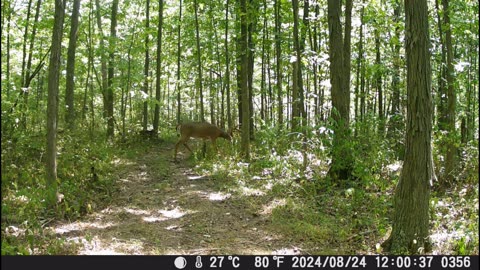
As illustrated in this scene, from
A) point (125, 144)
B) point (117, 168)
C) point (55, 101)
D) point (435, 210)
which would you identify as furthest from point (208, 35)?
point (435, 210)

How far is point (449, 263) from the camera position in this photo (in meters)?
5.17

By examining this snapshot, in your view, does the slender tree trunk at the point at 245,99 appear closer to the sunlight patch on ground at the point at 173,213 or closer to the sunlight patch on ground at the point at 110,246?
the sunlight patch on ground at the point at 173,213

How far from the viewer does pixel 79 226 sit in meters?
7.31

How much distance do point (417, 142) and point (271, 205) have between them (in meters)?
3.69

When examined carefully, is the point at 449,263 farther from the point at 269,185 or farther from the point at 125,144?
the point at 125,144

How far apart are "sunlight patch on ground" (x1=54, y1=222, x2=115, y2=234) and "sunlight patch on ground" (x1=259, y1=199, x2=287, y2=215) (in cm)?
285

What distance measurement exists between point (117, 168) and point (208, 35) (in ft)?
27.4

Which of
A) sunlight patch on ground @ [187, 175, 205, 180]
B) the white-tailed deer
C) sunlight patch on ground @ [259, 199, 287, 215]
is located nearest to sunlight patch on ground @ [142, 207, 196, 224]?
sunlight patch on ground @ [259, 199, 287, 215]

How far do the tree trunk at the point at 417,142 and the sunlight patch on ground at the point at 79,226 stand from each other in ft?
15.3

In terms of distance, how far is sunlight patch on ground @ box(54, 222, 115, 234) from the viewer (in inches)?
276

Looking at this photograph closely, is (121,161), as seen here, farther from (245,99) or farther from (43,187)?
(43,187)

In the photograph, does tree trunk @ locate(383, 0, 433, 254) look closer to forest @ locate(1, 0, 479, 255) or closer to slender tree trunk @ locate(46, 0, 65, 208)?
forest @ locate(1, 0, 479, 255)

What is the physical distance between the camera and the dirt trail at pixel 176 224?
6.63m
